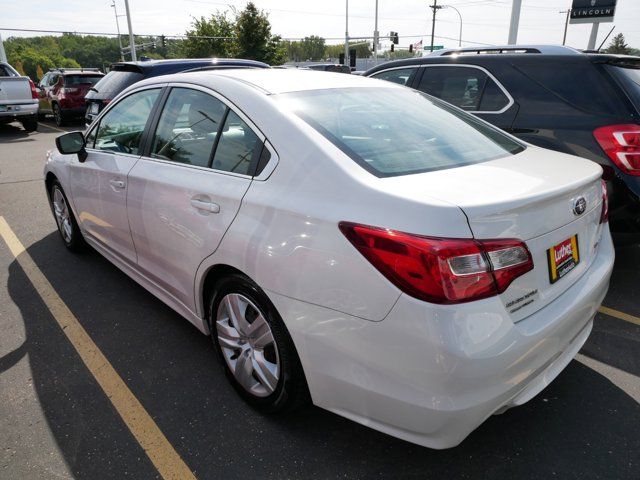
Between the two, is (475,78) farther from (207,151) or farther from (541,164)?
(207,151)

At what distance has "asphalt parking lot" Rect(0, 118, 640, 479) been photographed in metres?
2.07

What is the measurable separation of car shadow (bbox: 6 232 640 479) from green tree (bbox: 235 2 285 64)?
3972cm

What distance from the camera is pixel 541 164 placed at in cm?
227

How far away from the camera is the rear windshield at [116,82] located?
726cm

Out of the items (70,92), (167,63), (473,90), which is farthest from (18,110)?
(473,90)

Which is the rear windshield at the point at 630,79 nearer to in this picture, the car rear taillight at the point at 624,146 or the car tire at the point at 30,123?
the car rear taillight at the point at 624,146

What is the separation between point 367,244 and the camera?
167 cm

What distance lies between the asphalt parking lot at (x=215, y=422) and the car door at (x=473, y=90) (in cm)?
185

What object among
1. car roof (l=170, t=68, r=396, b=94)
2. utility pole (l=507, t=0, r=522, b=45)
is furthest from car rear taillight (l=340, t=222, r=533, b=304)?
utility pole (l=507, t=0, r=522, b=45)

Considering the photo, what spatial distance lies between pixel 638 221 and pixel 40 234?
5.65 m

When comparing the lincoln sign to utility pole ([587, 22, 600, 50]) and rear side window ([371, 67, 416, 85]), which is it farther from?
rear side window ([371, 67, 416, 85])

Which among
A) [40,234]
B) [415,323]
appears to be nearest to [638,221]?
[415,323]

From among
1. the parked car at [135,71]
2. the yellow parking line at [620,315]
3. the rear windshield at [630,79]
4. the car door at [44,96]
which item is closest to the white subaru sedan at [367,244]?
the yellow parking line at [620,315]

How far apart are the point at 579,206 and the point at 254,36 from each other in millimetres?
41696
